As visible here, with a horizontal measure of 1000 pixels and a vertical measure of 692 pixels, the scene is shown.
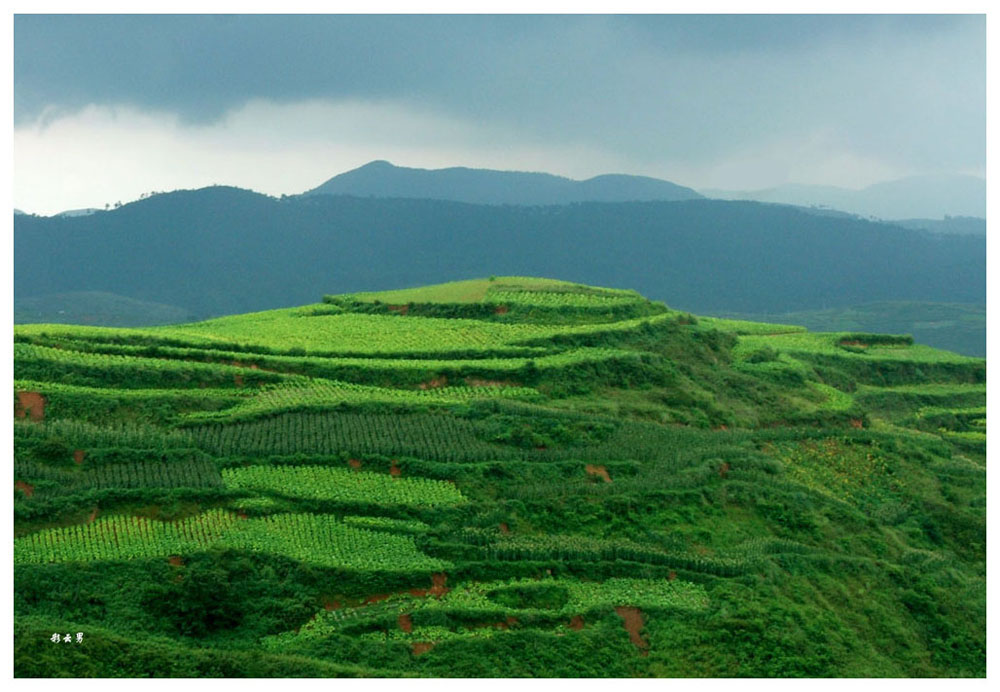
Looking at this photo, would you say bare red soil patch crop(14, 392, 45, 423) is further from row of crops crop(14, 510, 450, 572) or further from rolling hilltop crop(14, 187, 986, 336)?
rolling hilltop crop(14, 187, 986, 336)

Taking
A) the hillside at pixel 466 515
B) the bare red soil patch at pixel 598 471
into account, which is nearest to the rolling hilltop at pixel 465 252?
the hillside at pixel 466 515

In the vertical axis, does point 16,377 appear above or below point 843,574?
above

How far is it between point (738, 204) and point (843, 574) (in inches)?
4441

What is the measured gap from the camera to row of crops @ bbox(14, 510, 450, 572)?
19688mm

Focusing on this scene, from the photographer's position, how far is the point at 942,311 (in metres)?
100

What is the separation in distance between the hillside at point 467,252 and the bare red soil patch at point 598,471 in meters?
82.6

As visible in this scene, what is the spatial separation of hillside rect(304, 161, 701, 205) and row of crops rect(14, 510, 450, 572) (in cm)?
12182

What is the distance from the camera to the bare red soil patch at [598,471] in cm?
2444

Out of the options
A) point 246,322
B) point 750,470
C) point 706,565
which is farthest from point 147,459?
point 246,322

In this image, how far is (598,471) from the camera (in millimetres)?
24641

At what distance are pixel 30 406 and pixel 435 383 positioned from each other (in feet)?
31.6

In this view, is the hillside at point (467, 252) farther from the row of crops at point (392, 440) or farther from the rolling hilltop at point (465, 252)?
the row of crops at point (392, 440)

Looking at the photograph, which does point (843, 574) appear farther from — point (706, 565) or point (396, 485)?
point (396, 485)

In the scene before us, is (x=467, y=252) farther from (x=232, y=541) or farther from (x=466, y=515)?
(x=232, y=541)
